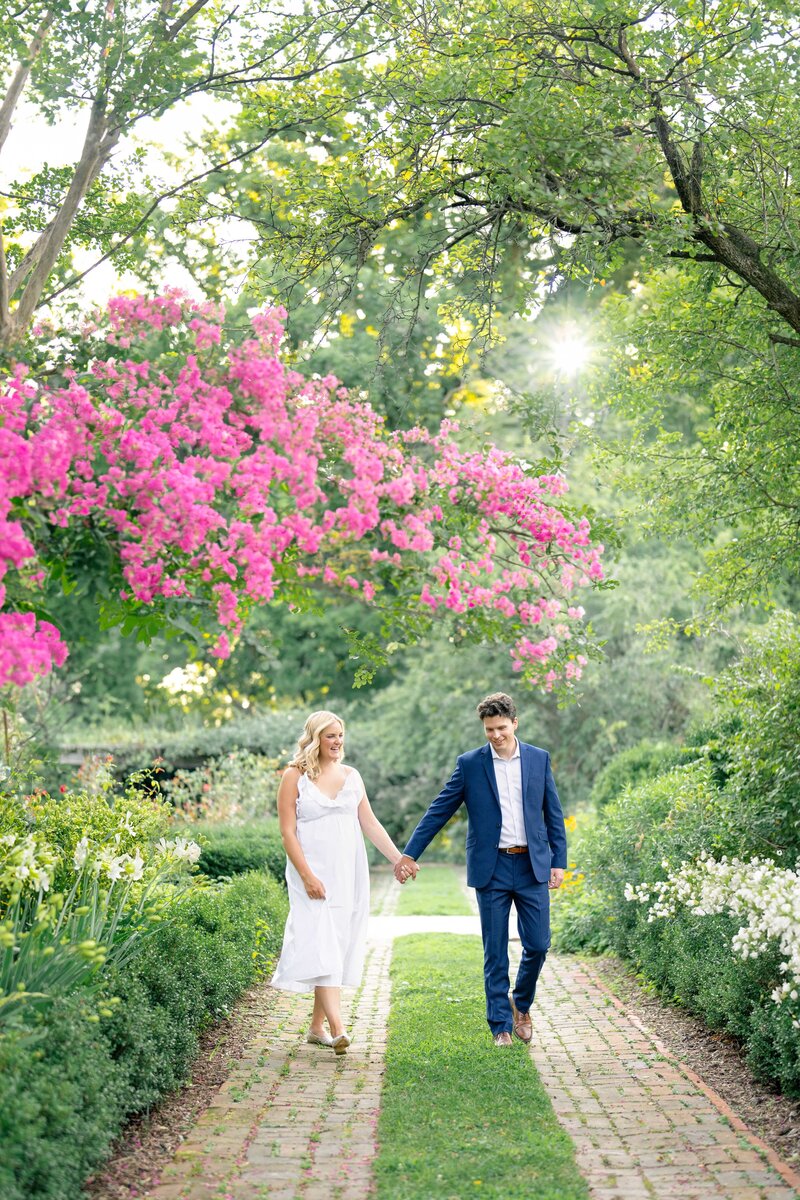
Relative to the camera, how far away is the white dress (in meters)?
6.87

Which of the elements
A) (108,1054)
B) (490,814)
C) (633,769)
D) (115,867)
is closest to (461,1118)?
(108,1054)

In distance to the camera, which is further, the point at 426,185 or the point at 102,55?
the point at 426,185

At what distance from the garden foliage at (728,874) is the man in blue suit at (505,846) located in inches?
30.0

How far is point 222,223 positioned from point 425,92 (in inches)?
90.5

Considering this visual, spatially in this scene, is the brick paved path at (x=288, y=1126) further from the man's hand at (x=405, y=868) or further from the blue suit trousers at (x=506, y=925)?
the man's hand at (x=405, y=868)

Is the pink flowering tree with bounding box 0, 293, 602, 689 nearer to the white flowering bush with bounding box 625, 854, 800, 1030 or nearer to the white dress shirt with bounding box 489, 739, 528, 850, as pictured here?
the white dress shirt with bounding box 489, 739, 528, 850

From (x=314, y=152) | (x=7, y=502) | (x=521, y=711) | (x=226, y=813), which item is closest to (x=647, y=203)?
(x=7, y=502)

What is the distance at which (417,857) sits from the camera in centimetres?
693

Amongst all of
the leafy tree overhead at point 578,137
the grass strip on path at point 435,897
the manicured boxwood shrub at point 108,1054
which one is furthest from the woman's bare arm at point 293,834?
the grass strip on path at point 435,897

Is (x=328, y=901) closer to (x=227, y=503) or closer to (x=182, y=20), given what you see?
(x=227, y=503)

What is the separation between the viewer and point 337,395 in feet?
21.2

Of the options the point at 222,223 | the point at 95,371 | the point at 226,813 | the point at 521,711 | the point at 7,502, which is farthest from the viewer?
the point at 521,711

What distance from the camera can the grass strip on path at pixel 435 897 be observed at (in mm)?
15016

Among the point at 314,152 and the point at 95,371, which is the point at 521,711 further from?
the point at 95,371
